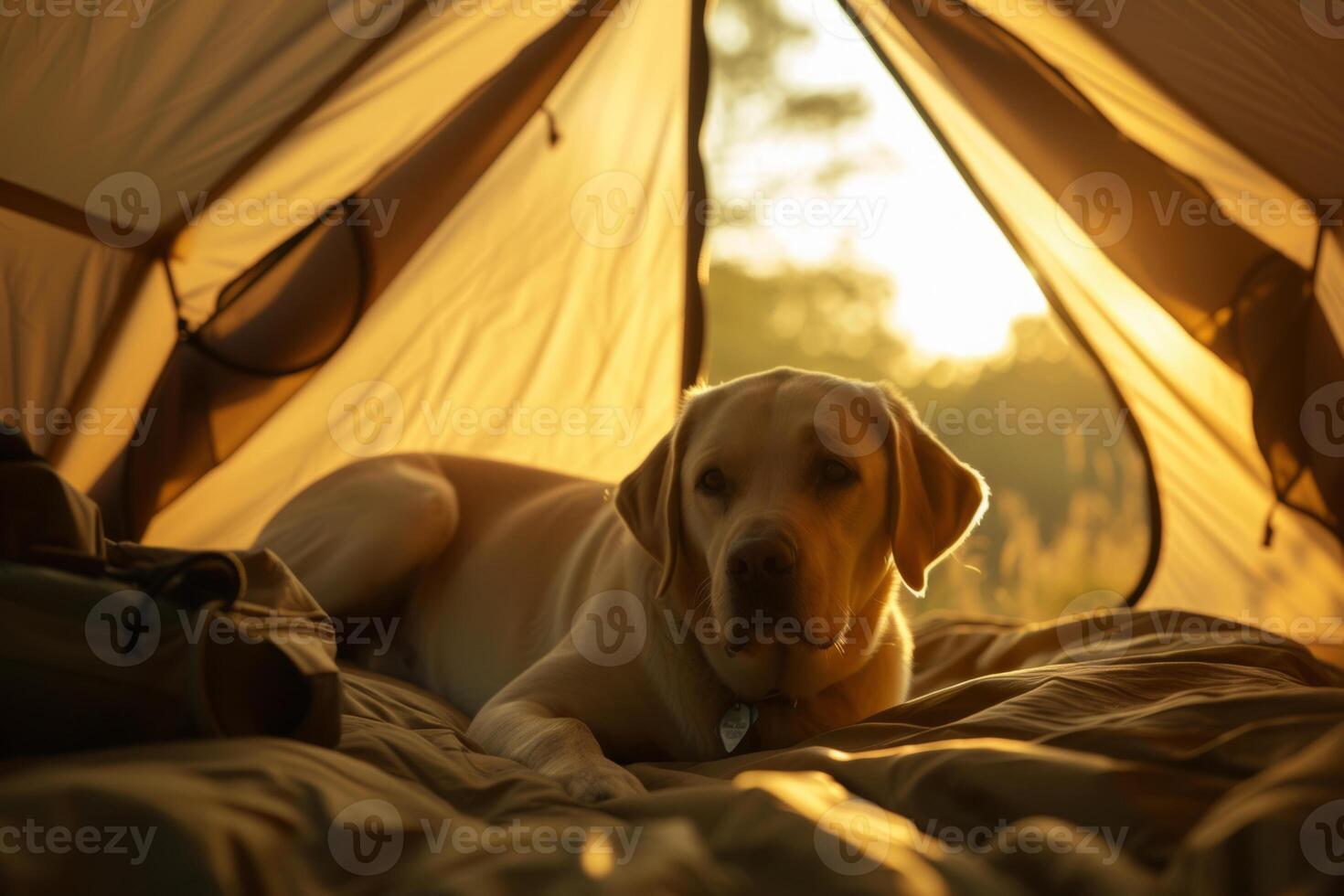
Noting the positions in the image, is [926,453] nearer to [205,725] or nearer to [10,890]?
[205,725]

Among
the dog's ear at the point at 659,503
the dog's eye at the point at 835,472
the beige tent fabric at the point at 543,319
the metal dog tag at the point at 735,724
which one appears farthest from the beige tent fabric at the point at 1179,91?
the metal dog tag at the point at 735,724

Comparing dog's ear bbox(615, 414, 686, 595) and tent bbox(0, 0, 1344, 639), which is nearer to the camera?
dog's ear bbox(615, 414, 686, 595)

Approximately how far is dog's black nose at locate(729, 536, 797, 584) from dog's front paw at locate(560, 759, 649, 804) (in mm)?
521

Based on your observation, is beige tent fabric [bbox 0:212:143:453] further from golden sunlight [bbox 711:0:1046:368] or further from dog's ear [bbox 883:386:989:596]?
golden sunlight [bbox 711:0:1046:368]

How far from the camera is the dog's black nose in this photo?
6.80ft

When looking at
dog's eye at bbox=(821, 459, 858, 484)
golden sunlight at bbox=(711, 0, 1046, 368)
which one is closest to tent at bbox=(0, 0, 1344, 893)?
dog's eye at bbox=(821, 459, 858, 484)

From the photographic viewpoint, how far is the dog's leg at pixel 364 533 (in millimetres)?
3189

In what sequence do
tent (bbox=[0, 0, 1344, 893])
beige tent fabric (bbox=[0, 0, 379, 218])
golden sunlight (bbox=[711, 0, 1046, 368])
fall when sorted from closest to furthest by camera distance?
tent (bbox=[0, 0, 1344, 893]) → beige tent fabric (bbox=[0, 0, 379, 218]) → golden sunlight (bbox=[711, 0, 1046, 368])

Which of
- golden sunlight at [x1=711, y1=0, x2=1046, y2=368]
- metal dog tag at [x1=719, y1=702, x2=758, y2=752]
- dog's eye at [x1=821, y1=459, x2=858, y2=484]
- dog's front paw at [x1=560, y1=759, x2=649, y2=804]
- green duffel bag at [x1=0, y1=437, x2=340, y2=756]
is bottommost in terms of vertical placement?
metal dog tag at [x1=719, y1=702, x2=758, y2=752]

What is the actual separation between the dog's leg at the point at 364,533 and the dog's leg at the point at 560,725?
94 centimetres

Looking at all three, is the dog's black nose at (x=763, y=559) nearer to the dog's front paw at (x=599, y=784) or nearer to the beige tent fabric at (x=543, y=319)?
the dog's front paw at (x=599, y=784)

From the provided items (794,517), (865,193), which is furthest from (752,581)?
(865,193)

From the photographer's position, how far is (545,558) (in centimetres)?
324

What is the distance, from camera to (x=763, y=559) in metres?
2.07
